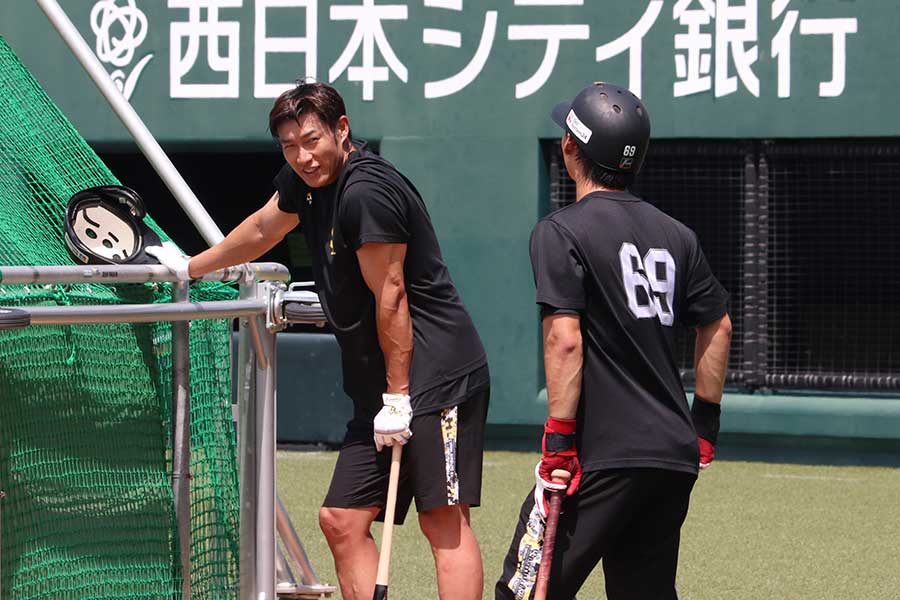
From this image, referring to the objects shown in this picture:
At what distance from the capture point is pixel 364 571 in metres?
4.54

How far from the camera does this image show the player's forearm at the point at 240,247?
472 cm

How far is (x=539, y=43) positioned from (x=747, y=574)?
5.33 meters

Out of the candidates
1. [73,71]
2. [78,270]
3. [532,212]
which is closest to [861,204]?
[532,212]

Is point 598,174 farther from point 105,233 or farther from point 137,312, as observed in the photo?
point 105,233

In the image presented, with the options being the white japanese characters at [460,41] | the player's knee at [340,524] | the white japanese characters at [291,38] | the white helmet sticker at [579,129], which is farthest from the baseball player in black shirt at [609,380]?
the white japanese characters at [291,38]

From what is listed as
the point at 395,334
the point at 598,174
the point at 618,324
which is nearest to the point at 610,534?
the point at 618,324

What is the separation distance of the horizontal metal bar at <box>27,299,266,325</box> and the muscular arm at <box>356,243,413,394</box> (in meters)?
0.49

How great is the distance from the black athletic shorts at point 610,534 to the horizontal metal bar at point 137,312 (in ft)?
3.80

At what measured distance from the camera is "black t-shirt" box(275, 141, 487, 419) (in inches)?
171

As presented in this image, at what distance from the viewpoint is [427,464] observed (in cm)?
443

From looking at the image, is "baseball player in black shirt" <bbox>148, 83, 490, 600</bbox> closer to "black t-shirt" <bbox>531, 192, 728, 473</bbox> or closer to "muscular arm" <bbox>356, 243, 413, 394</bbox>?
"muscular arm" <bbox>356, 243, 413, 394</bbox>

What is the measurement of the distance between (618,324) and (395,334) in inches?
29.2

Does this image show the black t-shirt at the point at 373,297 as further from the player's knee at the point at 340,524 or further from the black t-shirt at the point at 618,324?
the black t-shirt at the point at 618,324

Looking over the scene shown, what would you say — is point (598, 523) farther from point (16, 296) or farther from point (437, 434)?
point (16, 296)
